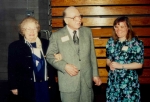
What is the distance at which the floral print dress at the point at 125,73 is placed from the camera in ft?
9.50

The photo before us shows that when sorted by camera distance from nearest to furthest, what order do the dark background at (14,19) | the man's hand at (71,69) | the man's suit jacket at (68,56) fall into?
the man's hand at (71,69)
the man's suit jacket at (68,56)
the dark background at (14,19)

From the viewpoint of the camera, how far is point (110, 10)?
17.2 feet

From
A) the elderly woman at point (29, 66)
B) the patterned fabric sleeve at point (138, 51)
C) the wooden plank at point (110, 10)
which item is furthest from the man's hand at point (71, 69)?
the wooden plank at point (110, 10)

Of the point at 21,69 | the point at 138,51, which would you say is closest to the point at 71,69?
the point at 21,69

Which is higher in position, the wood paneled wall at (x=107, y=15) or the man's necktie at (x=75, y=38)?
the wood paneled wall at (x=107, y=15)

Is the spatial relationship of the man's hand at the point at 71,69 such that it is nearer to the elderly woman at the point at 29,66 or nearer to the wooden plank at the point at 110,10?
the elderly woman at the point at 29,66

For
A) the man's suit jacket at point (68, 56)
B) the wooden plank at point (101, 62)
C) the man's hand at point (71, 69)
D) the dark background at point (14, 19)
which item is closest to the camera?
the man's hand at point (71, 69)

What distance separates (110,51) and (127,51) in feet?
0.89

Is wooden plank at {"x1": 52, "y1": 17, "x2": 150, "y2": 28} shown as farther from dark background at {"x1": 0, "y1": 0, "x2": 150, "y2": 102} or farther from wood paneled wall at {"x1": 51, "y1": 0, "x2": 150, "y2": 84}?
dark background at {"x1": 0, "y1": 0, "x2": 150, "y2": 102}

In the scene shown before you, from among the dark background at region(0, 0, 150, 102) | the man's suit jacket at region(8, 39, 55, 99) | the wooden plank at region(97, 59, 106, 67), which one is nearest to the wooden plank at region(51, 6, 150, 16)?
the dark background at region(0, 0, 150, 102)

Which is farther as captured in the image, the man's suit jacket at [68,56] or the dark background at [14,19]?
the dark background at [14,19]

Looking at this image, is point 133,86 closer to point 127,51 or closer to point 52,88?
point 127,51

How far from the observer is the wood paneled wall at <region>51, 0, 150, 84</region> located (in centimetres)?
519

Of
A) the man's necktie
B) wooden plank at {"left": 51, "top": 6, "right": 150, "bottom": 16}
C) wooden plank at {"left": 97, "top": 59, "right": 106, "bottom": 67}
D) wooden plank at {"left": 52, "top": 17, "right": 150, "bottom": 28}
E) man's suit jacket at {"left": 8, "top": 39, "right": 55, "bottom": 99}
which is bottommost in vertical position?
wooden plank at {"left": 97, "top": 59, "right": 106, "bottom": 67}
